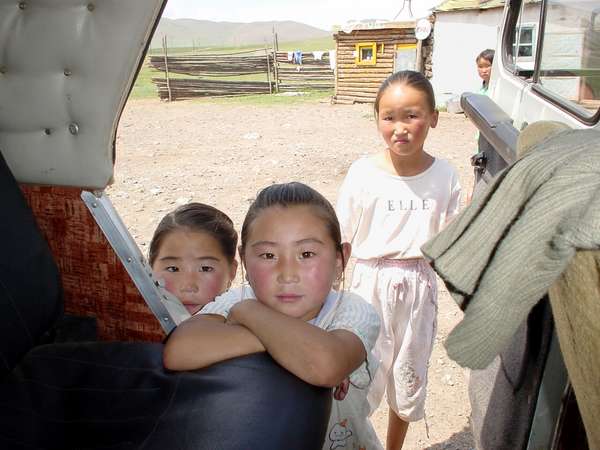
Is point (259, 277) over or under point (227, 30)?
over

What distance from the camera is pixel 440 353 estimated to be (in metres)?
3.36

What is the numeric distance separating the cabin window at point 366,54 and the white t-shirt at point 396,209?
15.2m

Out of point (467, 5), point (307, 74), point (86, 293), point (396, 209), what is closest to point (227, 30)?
point (307, 74)

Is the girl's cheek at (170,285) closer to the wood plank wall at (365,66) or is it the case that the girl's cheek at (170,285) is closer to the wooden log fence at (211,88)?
the wood plank wall at (365,66)

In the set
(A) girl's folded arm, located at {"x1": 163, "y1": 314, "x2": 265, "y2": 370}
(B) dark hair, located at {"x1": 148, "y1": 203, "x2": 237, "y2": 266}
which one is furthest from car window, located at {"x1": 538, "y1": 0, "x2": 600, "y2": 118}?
(B) dark hair, located at {"x1": 148, "y1": 203, "x2": 237, "y2": 266}

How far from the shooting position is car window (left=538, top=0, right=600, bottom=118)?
1705 mm

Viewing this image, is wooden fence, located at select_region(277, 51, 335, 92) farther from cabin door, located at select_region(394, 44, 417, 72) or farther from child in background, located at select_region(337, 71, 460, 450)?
Result: child in background, located at select_region(337, 71, 460, 450)

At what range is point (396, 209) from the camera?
2363 millimetres

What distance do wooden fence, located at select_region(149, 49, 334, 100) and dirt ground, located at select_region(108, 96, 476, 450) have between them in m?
4.40

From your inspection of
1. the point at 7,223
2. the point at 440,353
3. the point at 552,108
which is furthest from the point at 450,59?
the point at 7,223

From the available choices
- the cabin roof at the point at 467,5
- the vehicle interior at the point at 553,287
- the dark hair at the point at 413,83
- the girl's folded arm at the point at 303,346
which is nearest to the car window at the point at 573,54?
the vehicle interior at the point at 553,287

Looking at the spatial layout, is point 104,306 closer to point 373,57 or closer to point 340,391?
point 340,391

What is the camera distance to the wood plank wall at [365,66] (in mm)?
16422

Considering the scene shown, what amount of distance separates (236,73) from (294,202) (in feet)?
68.8
